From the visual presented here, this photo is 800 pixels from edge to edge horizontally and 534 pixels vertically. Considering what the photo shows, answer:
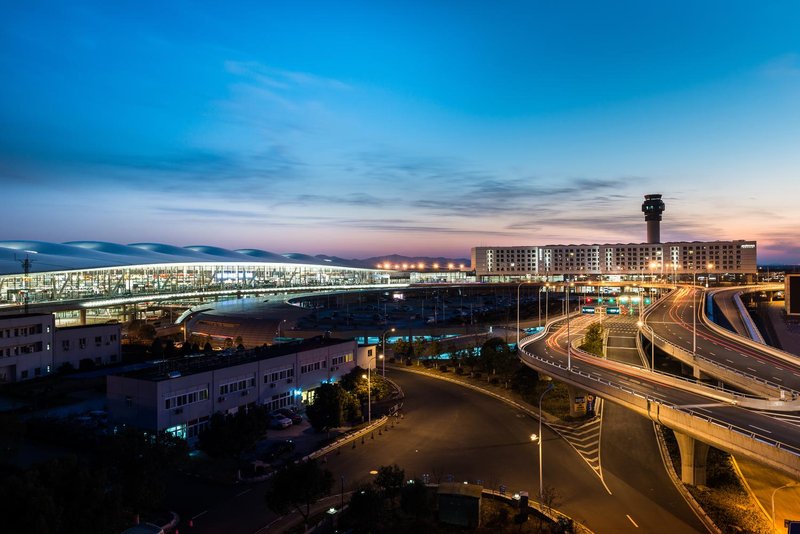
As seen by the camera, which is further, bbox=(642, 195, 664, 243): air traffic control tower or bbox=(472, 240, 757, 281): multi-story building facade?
bbox=(642, 195, 664, 243): air traffic control tower

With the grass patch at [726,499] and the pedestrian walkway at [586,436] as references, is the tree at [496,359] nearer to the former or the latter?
the pedestrian walkway at [586,436]

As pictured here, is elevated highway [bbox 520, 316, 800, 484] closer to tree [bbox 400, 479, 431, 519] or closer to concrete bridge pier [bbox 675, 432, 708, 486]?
concrete bridge pier [bbox 675, 432, 708, 486]

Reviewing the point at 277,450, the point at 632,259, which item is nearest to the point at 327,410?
the point at 277,450

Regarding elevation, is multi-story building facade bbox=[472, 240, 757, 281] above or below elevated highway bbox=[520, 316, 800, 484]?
above

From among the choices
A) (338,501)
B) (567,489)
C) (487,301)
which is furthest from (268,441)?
(487,301)

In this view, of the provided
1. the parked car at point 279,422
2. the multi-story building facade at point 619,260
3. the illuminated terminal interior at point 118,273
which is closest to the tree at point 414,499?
the parked car at point 279,422

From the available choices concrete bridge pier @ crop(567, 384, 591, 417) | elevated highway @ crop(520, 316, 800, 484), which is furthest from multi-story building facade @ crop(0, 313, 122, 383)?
concrete bridge pier @ crop(567, 384, 591, 417)

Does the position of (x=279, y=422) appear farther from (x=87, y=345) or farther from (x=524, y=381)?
(x=87, y=345)
